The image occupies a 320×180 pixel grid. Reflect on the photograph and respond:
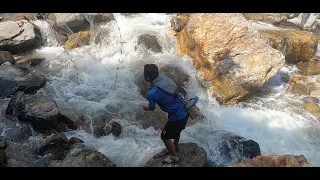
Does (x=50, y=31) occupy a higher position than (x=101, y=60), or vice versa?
(x=50, y=31)

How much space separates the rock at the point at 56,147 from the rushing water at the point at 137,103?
62cm

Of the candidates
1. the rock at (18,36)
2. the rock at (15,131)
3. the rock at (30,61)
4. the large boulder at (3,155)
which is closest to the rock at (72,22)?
the rock at (18,36)

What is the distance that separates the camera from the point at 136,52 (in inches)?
418

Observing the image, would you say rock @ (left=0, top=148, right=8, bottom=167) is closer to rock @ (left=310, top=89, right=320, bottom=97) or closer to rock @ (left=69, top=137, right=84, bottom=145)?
rock @ (left=69, top=137, right=84, bottom=145)

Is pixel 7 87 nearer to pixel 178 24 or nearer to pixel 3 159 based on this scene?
pixel 3 159

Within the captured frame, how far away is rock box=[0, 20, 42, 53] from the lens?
10336 millimetres

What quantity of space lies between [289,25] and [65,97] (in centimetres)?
990

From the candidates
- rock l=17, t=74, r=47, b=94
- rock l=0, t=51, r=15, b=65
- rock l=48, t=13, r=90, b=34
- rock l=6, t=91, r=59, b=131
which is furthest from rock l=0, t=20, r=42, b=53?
rock l=6, t=91, r=59, b=131

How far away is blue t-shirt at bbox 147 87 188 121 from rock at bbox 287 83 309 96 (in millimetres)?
5834

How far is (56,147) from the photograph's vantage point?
20.3 feet

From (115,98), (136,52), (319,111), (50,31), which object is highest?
(50,31)

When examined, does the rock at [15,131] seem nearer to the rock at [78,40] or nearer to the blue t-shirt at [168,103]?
the blue t-shirt at [168,103]

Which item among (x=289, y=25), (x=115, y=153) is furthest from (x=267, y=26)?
(x=115, y=153)
